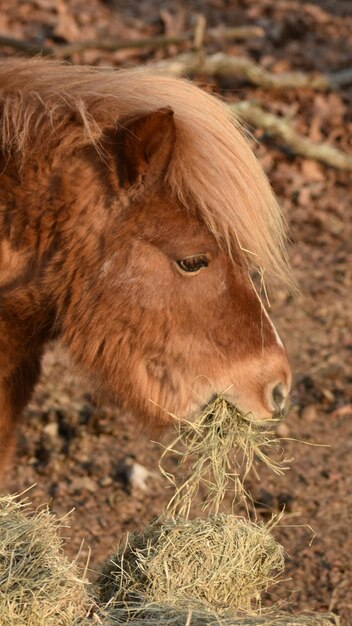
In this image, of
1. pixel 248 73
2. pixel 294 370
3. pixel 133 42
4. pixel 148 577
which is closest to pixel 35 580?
pixel 148 577

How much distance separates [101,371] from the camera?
3.56 meters

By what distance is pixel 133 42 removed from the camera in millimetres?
8555

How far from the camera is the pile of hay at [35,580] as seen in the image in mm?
2637

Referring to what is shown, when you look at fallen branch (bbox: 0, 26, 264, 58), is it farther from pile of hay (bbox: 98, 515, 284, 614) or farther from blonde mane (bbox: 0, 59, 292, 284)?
pile of hay (bbox: 98, 515, 284, 614)

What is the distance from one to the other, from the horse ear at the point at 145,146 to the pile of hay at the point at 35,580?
1193 millimetres

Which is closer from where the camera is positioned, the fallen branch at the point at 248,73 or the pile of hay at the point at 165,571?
the pile of hay at the point at 165,571

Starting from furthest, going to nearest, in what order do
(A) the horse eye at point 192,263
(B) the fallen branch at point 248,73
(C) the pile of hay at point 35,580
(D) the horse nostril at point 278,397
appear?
(B) the fallen branch at point 248,73 → (D) the horse nostril at point 278,397 → (A) the horse eye at point 192,263 → (C) the pile of hay at point 35,580

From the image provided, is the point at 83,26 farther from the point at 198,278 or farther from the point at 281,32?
the point at 198,278

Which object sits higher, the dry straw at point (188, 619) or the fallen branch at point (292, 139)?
the dry straw at point (188, 619)

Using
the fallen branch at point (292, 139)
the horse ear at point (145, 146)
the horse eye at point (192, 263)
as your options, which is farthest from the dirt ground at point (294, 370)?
the horse ear at point (145, 146)

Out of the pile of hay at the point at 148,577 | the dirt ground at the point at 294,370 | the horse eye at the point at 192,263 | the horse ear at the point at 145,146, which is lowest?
the dirt ground at the point at 294,370

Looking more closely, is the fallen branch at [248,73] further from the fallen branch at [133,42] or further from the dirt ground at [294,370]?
the fallen branch at [133,42]

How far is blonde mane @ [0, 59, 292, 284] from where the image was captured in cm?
336

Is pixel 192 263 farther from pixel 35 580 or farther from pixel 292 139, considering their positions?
pixel 292 139
